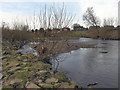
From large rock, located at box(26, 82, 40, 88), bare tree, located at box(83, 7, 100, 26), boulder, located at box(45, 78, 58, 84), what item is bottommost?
boulder, located at box(45, 78, 58, 84)

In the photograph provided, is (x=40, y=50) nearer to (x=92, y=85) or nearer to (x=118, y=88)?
(x=92, y=85)

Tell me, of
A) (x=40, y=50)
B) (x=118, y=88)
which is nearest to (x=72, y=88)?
(x=118, y=88)

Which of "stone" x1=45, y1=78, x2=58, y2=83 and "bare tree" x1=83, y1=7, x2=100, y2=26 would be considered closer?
"stone" x1=45, y1=78, x2=58, y2=83

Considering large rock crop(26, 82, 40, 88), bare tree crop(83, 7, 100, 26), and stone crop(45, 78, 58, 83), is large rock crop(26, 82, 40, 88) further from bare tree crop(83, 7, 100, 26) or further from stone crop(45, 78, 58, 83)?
bare tree crop(83, 7, 100, 26)

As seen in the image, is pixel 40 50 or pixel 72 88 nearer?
pixel 72 88

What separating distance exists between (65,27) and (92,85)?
121 inches

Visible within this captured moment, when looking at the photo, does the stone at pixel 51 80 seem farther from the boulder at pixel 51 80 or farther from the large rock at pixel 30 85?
the large rock at pixel 30 85

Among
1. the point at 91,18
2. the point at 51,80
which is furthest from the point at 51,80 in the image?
the point at 91,18

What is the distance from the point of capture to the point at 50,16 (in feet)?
19.6

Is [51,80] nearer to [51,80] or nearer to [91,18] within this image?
[51,80]

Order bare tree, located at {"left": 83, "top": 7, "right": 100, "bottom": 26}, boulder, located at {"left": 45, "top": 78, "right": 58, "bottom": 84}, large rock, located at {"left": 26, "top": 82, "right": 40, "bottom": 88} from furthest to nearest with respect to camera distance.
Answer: bare tree, located at {"left": 83, "top": 7, "right": 100, "bottom": 26}
boulder, located at {"left": 45, "top": 78, "right": 58, "bottom": 84}
large rock, located at {"left": 26, "top": 82, "right": 40, "bottom": 88}

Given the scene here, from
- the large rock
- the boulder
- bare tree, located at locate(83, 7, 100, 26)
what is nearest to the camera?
the large rock

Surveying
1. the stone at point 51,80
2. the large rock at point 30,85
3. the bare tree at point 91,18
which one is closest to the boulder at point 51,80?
the stone at point 51,80

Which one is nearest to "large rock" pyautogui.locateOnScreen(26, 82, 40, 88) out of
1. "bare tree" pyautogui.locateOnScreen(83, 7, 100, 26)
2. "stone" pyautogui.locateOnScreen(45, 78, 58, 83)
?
"stone" pyautogui.locateOnScreen(45, 78, 58, 83)
